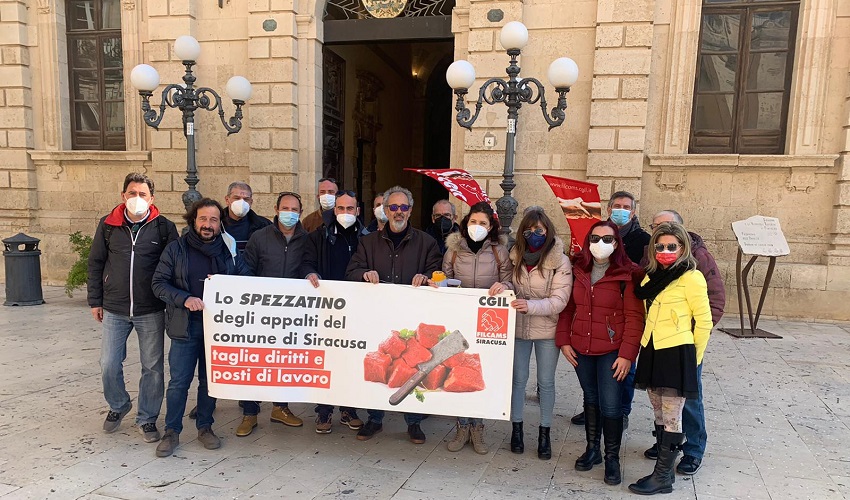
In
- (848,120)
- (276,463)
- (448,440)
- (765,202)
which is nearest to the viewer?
(276,463)

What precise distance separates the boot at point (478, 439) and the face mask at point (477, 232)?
58.9 inches

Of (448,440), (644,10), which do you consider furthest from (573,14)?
(448,440)

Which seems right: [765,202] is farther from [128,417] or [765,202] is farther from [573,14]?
[128,417]

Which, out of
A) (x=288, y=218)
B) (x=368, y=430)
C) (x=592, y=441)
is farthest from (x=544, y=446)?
(x=288, y=218)

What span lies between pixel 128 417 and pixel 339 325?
2.26 m

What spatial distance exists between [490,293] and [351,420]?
1763 mm

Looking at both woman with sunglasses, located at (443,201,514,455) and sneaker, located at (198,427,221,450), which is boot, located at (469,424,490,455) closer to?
woman with sunglasses, located at (443,201,514,455)

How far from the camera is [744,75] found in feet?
29.7

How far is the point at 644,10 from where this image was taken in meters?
8.66

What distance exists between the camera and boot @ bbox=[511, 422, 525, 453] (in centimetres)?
405

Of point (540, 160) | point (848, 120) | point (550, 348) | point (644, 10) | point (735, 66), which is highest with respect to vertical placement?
point (644, 10)

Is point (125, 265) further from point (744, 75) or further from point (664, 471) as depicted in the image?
point (744, 75)

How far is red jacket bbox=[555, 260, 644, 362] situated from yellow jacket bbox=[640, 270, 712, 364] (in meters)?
Answer: 0.19

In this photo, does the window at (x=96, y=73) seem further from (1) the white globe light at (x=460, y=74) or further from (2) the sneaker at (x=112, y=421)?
(2) the sneaker at (x=112, y=421)
